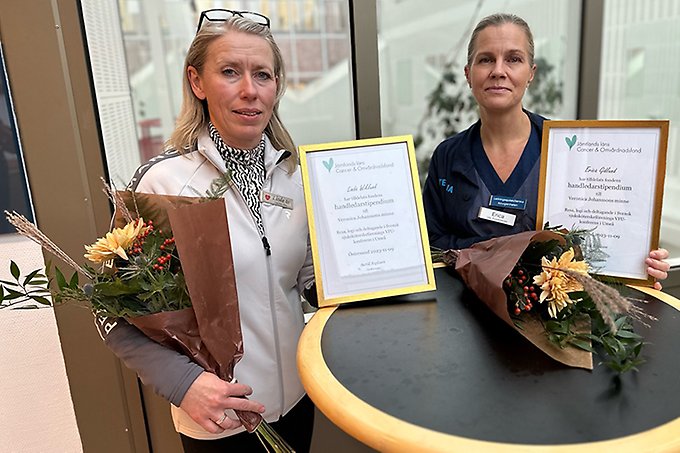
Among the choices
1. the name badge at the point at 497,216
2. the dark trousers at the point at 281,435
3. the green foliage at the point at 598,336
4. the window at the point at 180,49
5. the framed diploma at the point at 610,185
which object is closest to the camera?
the green foliage at the point at 598,336

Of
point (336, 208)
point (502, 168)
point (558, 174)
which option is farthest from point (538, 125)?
point (336, 208)

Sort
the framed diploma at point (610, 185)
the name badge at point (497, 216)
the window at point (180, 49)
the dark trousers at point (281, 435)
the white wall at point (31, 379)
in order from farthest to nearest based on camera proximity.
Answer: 1. the window at point (180, 49)
2. the white wall at point (31, 379)
3. the name badge at point (497, 216)
4. the dark trousers at point (281, 435)
5. the framed diploma at point (610, 185)

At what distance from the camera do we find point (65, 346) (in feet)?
5.41

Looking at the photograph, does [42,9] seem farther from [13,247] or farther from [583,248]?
[583,248]

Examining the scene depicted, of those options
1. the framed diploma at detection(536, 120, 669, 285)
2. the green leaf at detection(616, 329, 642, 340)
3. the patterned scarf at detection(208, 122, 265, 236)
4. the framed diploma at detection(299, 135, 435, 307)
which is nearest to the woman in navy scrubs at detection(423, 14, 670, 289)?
the framed diploma at detection(536, 120, 669, 285)

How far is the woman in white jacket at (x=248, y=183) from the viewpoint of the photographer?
1190 millimetres

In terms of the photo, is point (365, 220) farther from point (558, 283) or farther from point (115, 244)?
point (115, 244)

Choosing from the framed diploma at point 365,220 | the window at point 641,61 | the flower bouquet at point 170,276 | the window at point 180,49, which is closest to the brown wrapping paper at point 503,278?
the framed diploma at point 365,220

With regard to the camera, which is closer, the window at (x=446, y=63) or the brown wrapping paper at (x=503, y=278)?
the brown wrapping paper at (x=503, y=278)

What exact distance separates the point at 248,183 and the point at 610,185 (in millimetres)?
878

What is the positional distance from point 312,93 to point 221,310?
3.42 metres

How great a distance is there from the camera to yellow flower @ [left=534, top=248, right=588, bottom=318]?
1008 millimetres

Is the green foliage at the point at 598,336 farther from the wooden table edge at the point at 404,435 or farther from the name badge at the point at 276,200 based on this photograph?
the name badge at the point at 276,200

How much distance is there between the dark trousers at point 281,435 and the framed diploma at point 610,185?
0.82 m
